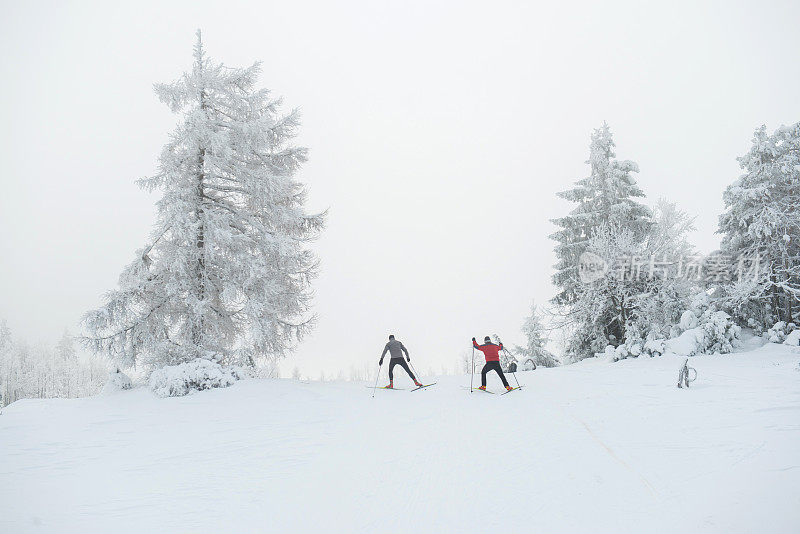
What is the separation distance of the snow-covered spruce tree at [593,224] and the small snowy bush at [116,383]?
70.7 ft

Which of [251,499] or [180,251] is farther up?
[180,251]

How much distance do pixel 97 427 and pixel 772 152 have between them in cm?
2683

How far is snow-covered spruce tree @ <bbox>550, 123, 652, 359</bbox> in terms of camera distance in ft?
77.6

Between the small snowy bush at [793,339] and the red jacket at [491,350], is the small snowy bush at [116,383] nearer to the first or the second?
the red jacket at [491,350]

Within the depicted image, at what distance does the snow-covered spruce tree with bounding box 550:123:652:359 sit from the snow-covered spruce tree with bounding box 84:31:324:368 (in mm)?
15946

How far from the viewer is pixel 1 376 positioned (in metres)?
56.0

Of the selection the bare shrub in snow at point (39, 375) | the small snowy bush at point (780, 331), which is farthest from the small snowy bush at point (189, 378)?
the bare shrub in snow at point (39, 375)

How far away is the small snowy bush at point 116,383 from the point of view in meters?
12.2

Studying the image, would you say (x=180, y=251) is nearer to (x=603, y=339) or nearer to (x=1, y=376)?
(x=603, y=339)

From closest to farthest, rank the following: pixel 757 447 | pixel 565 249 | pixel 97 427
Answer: pixel 757 447
pixel 97 427
pixel 565 249

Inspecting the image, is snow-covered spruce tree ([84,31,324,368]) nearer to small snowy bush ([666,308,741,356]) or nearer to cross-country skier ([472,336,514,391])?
cross-country skier ([472,336,514,391])

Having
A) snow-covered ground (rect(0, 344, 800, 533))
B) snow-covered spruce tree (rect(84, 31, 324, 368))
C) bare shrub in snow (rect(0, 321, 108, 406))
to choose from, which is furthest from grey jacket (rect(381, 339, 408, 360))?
bare shrub in snow (rect(0, 321, 108, 406))

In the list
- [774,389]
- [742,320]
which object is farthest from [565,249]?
[774,389]

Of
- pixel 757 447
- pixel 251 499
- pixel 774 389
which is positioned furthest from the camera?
pixel 774 389
